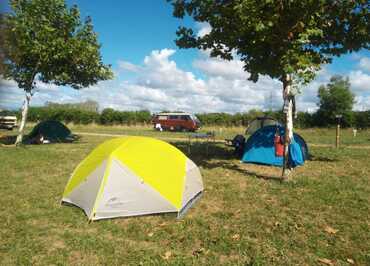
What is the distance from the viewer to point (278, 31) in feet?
31.5

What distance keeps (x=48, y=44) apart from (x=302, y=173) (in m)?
13.3

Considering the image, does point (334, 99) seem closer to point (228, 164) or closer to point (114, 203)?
point (228, 164)

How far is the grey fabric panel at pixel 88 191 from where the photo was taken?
21.7 feet

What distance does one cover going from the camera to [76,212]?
6.84 metres

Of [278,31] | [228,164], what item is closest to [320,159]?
[228,164]

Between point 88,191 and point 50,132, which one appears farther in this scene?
Result: point 50,132

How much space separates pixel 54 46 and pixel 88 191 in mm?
11525

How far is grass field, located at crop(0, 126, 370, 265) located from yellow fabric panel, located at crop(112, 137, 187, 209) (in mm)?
568

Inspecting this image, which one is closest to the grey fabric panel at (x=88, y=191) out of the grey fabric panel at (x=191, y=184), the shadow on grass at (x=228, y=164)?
the grey fabric panel at (x=191, y=184)

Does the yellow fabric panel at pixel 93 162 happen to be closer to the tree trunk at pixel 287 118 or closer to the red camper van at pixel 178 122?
the tree trunk at pixel 287 118

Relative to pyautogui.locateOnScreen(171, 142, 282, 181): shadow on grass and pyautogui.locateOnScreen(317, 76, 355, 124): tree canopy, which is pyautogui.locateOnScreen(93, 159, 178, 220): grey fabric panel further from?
pyautogui.locateOnScreen(317, 76, 355, 124): tree canopy

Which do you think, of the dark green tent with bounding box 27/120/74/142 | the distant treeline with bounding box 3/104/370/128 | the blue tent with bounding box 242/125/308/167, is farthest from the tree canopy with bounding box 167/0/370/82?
the distant treeline with bounding box 3/104/370/128

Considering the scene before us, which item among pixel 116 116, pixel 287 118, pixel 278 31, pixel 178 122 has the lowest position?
pixel 178 122

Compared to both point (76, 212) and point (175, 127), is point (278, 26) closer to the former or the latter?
point (76, 212)
